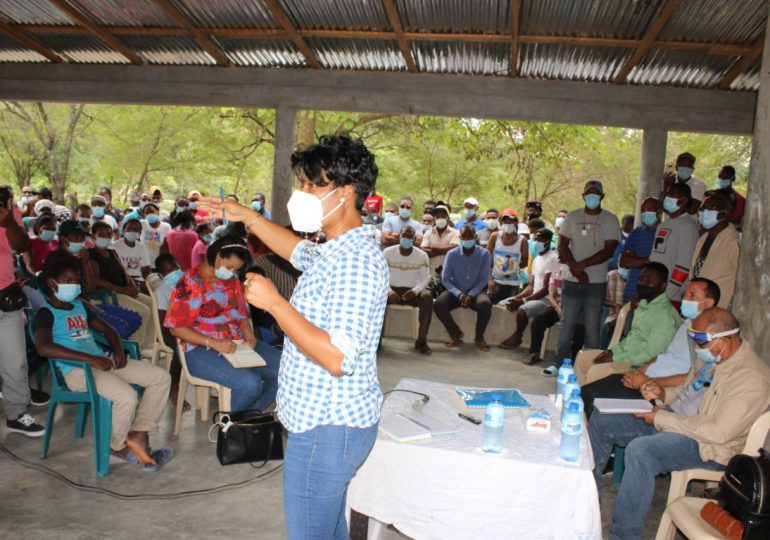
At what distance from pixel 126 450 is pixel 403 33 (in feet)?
17.5

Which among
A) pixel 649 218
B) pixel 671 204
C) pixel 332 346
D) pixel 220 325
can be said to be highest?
pixel 671 204

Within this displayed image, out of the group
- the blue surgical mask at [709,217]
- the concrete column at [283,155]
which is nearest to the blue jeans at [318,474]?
the blue surgical mask at [709,217]

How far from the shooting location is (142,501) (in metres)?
4.01

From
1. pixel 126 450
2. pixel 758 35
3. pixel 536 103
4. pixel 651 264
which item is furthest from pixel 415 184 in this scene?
pixel 126 450

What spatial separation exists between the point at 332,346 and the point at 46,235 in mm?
6690

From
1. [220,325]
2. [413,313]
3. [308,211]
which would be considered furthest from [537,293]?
[308,211]

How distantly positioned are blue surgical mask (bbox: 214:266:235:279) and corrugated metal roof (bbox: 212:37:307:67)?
4085 millimetres

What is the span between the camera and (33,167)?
22.8m

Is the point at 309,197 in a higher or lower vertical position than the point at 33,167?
lower

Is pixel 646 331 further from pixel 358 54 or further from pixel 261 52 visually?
pixel 261 52

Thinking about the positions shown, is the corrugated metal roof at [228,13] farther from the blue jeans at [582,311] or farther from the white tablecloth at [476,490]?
the white tablecloth at [476,490]

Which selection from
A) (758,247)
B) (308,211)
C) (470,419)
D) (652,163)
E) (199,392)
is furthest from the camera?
(652,163)

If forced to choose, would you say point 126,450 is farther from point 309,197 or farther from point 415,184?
point 415,184

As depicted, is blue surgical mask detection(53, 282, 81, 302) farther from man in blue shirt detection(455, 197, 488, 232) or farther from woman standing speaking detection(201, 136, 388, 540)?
man in blue shirt detection(455, 197, 488, 232)
